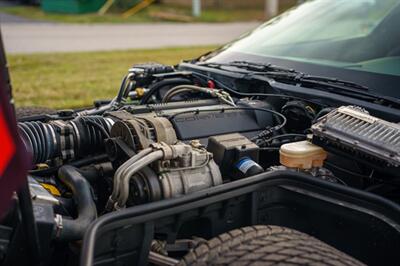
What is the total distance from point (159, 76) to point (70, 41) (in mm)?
10985

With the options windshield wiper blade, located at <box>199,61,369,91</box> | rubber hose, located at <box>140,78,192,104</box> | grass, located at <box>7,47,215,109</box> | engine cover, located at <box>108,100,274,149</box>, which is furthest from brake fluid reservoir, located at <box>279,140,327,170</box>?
grass, located at <box>7,47,215,109</box>

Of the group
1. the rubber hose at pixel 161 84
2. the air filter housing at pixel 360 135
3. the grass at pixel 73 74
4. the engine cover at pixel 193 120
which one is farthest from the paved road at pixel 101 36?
the air filter housing at pixel 360 135

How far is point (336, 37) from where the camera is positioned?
322cm

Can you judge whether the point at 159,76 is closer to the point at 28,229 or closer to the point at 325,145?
the point at 325,145

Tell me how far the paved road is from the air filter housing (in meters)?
10.3

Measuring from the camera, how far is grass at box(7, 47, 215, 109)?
21.5ft

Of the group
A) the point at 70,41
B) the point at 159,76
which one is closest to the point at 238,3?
the point at 70,41

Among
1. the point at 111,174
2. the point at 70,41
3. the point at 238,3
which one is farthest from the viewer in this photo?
the point at 238,3

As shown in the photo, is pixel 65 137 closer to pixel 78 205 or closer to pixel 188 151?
pixel 78 205

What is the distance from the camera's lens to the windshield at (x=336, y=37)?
2.84 m

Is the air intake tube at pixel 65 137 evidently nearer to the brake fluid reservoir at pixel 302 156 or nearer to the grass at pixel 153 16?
the brake fluid reservoir at pixel 302 156

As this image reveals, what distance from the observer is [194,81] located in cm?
302

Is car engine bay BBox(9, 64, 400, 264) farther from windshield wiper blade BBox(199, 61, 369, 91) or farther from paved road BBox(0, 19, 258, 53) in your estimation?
paved road BBox(0, 19, 258, 53)

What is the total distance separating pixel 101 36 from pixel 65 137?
12954mm
